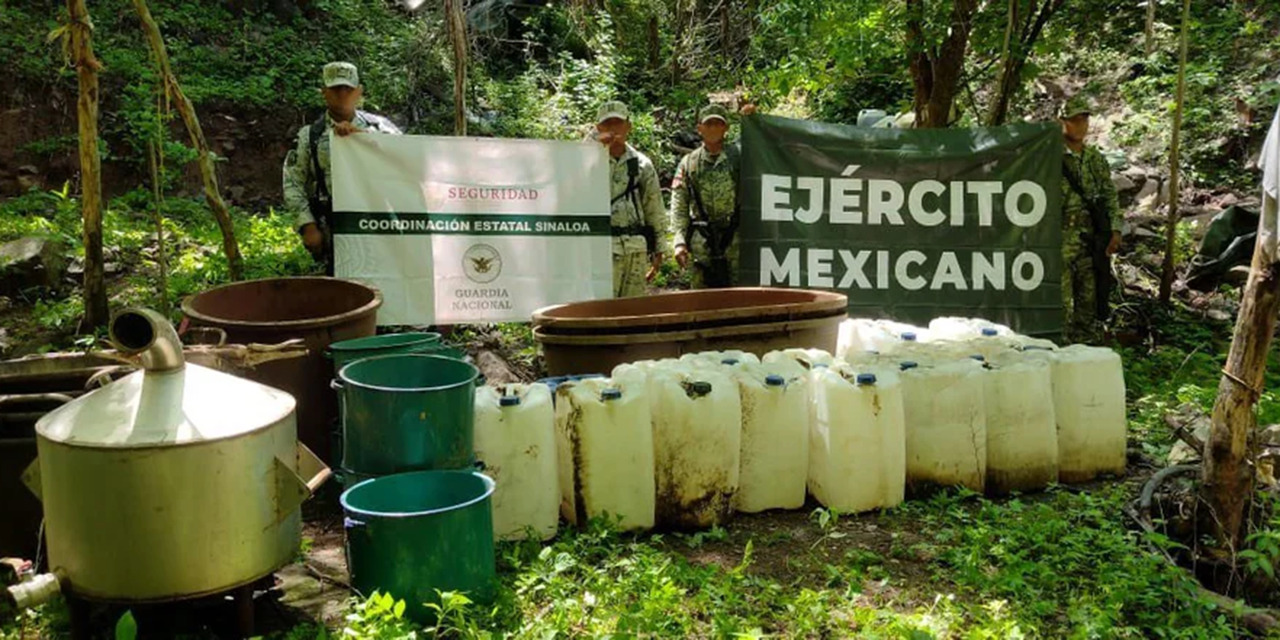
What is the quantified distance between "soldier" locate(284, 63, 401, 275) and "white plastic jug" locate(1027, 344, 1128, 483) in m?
4.38

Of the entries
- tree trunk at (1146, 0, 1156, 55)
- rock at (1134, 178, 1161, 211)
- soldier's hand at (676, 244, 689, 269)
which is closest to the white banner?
soldier's hand at (676, 244, 689, 269)

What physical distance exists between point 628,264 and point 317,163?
2248 mm

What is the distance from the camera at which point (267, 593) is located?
11.4 feet

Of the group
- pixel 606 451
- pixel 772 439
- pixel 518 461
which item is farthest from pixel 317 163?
pixel 772 439

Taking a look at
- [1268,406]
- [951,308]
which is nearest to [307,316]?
[951,308]

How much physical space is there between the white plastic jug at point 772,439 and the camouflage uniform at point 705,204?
270 cm

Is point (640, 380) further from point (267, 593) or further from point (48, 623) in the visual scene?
point (48, 623)

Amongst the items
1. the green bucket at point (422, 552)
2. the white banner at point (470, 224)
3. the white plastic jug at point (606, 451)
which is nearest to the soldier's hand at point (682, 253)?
the white banner at point (470, 224)

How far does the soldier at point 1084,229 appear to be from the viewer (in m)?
7.48

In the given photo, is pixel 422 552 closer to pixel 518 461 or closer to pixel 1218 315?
pixel 518 461

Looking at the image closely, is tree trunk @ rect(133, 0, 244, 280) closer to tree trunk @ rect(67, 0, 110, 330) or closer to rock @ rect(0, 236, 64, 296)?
tree trunk @ rect(67, 0, 110, 330)

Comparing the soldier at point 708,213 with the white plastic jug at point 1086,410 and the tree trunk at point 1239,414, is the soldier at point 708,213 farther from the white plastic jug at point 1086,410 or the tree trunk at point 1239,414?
the tree trunk at point 1239,414

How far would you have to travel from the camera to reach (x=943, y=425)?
4551mm

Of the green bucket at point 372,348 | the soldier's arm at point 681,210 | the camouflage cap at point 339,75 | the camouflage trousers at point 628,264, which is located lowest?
the green bucket at point 372,348
